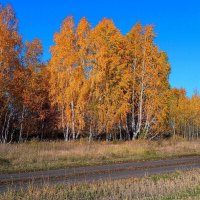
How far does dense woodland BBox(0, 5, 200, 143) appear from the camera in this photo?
31609mm

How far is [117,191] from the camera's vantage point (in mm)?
11445

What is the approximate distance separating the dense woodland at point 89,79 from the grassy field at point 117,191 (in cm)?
1822

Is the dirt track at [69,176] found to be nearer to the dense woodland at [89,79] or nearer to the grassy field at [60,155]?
the grassy field at [60,155]

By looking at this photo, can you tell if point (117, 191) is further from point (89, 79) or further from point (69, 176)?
point (89, 79)

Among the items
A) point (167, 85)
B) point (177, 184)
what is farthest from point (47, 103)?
point (177, 184)

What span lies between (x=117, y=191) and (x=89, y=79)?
21.8 meters

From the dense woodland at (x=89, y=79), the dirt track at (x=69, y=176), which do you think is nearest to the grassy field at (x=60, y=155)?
the dirt track at (x=69, y=176)

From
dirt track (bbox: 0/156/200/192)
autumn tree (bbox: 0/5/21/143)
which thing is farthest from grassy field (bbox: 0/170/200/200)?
autumn tree (bbox: 0/5/21/143)

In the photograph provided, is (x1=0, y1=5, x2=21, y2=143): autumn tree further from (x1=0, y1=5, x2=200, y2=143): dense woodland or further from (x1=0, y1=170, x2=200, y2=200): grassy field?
(x1=0, y1=170, x2=200, y2=200): grassy field

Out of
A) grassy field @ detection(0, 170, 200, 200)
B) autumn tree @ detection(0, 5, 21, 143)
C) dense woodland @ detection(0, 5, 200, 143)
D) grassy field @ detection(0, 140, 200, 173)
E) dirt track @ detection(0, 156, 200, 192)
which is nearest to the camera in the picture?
grassy field @ detection(0, 170, 200, 200)

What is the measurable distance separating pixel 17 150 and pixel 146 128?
57.3 ft

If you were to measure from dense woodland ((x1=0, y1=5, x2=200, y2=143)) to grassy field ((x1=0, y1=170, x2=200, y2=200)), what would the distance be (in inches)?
717

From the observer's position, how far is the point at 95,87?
3312 cm

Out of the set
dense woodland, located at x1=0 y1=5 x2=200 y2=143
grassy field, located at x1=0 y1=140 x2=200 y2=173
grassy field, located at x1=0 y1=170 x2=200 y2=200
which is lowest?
grassy field, located at x1=0 y1=170 x2=200 y2=200
